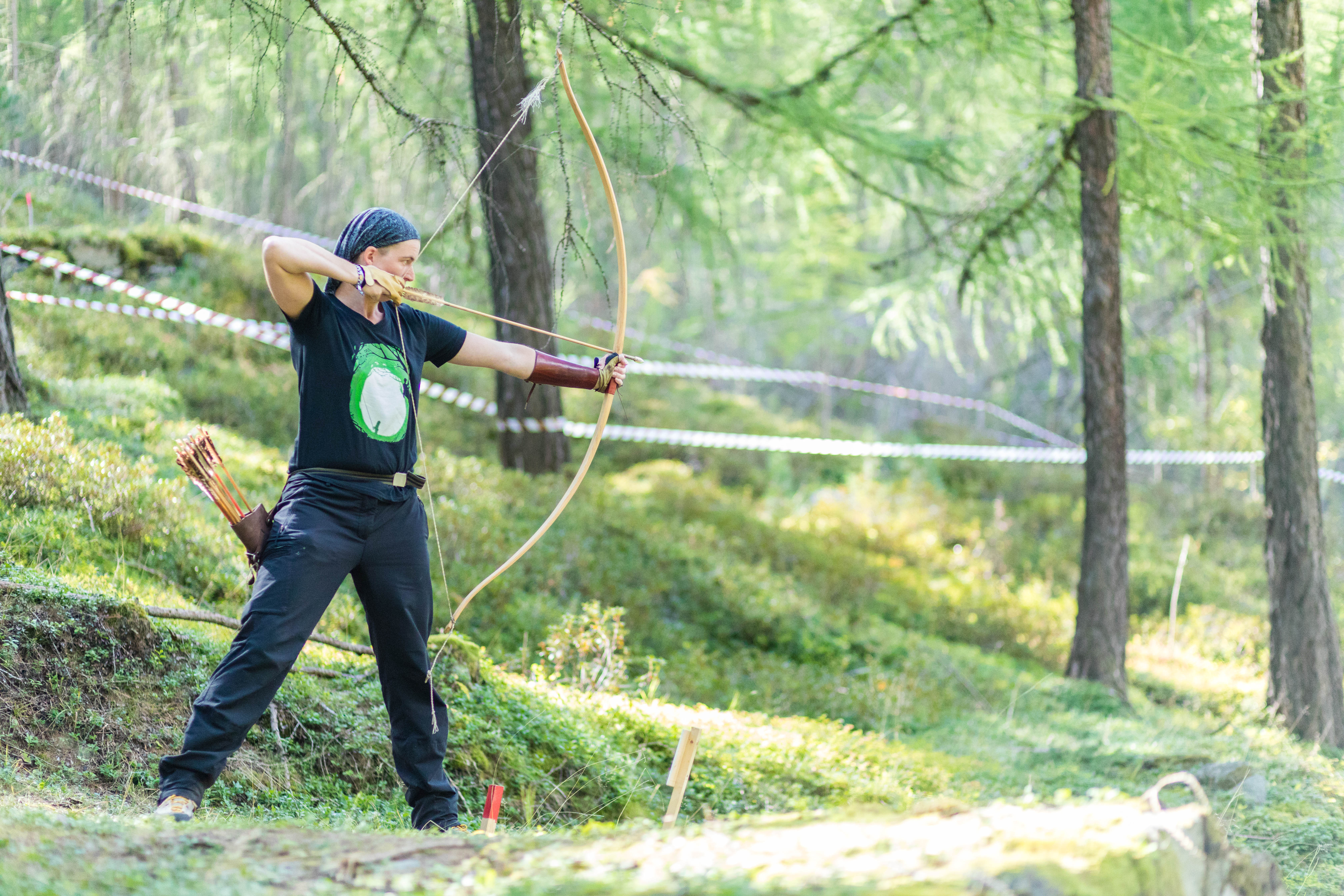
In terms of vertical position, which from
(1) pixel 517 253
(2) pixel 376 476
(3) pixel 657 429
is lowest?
(2) pixel 376 476

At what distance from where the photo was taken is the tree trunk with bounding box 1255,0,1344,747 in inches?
266

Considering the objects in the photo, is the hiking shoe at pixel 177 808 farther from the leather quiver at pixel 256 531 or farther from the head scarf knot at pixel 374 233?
the head scarf knot at pixel 374 233

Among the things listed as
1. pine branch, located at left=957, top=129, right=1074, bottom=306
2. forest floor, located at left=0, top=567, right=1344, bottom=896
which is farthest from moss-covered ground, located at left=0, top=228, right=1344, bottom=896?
pine branch, located at left=957, top=129, right=1074, bottom=306

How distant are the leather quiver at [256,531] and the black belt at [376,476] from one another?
16cm

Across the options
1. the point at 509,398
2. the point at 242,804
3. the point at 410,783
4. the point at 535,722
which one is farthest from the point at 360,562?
the point at 509,398

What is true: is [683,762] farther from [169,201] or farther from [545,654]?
[169,201]

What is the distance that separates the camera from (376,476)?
3.12 meters

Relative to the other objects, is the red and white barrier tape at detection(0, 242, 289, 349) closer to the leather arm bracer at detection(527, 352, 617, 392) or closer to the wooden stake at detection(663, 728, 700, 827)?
the leather arm bracer at detection(527, 352, 617, 392)

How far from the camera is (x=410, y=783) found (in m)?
3.28

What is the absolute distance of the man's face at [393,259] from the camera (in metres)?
3.17

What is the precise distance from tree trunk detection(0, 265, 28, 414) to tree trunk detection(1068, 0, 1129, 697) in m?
6.49

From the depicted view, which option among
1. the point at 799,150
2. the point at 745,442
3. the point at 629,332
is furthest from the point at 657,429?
the point at 629,332

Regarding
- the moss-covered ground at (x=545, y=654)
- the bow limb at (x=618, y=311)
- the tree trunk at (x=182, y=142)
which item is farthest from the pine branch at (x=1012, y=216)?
the tree trunk at (x=182, y=142)

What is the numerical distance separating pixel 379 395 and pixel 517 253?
5.26m
